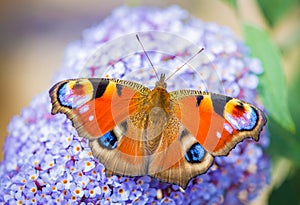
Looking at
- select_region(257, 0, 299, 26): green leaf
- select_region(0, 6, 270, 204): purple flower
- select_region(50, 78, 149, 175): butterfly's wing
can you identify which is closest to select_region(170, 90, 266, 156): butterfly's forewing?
select_region(50, 78, 149, 175): butterfly's wing

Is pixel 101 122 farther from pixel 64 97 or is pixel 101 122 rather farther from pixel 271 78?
pixel 271 78

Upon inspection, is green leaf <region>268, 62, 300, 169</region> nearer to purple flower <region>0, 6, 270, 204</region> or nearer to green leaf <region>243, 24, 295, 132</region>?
purple flower <region>0, 6, 270, 204</region>

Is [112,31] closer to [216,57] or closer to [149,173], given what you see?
[216,57]

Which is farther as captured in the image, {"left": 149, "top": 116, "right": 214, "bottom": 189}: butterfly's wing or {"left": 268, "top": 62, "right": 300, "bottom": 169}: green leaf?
{"left": 268, "top": 62, "right": 300, "bottom": 169}: green leaf

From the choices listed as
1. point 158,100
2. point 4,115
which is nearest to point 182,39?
point 158,100

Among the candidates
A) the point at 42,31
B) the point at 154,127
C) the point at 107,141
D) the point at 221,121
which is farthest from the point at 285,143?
the point at 42,31

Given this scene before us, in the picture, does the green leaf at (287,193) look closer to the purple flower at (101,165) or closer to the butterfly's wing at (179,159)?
the purple flower at (101,165)

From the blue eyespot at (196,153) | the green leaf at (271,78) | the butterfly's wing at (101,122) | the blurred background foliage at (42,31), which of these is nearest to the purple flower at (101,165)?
the green leaf at (271,78)
